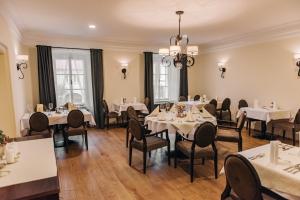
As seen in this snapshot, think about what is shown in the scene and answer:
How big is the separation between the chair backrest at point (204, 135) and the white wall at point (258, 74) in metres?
3.34

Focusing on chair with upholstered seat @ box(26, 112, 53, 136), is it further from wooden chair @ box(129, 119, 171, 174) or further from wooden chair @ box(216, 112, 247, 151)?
wooden chair @ box(216, 112, 247, 151)

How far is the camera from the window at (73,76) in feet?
20.6

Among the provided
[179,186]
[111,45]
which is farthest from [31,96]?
[179,186]

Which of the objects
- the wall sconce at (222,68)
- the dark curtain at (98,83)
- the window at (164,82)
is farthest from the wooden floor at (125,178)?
the window at (164,82)

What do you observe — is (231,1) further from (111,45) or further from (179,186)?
(111,45)

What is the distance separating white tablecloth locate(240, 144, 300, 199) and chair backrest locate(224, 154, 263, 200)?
0.32 m

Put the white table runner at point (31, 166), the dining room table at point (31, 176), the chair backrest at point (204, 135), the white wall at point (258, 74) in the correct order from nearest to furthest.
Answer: the dining room table at point (31, 176) < the white table runner at point (31, 166) < the chair backrest at point (204, 135) < the white wall at point (258, 74)

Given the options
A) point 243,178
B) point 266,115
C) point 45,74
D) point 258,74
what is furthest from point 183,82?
point 243,178

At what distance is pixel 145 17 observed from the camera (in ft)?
13.8

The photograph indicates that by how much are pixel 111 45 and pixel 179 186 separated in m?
5.03

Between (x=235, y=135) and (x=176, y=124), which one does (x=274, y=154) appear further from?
(x=235, y=135)

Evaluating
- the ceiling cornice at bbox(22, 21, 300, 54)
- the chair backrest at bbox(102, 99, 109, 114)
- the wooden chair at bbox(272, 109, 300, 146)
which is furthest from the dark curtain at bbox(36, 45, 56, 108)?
the wooden chair at bbox(272, 109, 300, 146)

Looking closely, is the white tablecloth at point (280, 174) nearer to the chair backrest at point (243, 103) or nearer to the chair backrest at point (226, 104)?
the chair backrest at point (243, 103)

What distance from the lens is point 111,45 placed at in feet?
22.0
